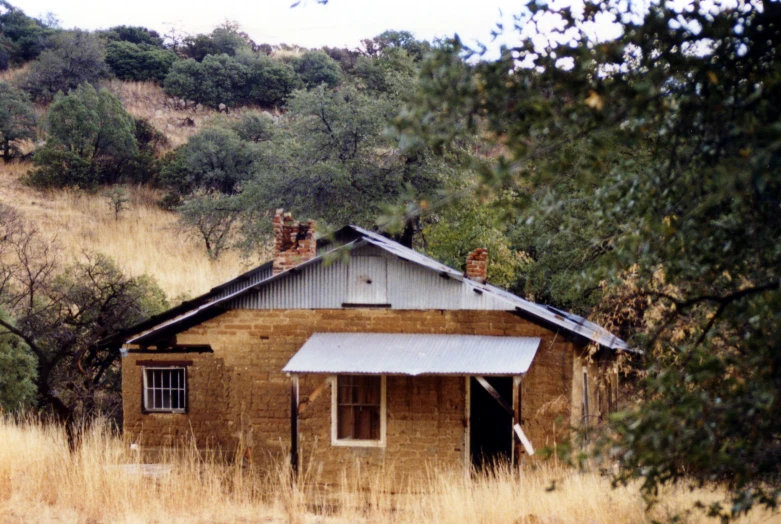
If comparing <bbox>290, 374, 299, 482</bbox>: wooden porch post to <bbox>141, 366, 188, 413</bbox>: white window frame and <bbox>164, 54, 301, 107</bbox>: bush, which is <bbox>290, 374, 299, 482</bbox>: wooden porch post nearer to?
<bbox>141, 366, 188, 413</bbox>: white window frame

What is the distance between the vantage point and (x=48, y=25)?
59.9 metres

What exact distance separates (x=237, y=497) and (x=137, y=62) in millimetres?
47390

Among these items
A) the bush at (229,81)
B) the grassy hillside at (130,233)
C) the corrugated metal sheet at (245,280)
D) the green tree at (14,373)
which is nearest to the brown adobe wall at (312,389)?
the corrugated metal sheet at (245,280)

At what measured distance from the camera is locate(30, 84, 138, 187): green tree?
38125mm

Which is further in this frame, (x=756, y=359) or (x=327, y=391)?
Result: (x=327, y=391)

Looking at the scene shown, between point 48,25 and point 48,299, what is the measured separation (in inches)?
1742

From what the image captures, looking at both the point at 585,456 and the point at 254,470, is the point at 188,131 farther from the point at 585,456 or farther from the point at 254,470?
the point at 585,456

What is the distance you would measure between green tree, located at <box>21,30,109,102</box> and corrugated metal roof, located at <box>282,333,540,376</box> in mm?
36371

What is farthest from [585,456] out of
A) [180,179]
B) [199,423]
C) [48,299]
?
[180,179]

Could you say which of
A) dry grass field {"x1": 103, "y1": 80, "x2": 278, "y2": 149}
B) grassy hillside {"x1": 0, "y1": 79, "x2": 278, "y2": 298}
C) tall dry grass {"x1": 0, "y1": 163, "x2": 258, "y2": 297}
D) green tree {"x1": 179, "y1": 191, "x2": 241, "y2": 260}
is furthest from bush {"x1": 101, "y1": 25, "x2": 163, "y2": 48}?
green tree {"x1": 179, "y1": 191, "x2": 241, "y2": 260}

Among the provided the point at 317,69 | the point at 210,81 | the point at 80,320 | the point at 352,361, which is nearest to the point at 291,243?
the point at 352,361

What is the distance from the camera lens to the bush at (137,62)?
5525 centimetres

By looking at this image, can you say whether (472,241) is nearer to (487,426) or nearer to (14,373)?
(487,426)

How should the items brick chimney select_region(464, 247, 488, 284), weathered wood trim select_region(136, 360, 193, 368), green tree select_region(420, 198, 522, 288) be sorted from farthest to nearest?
green tree select_region(420, 198, 522, 288) → brick chimney select_region(464, 247, 488, 284) → weathered wood trim select_region(136, 360, 193, 368)
